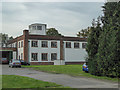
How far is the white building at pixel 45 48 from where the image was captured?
4738 cm

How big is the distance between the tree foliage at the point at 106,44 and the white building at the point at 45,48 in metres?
26.8

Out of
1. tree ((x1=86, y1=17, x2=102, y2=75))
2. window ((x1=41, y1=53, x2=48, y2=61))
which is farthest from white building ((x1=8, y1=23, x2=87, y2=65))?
tree ((x1=86, y1=17, x2=102, y2=75))

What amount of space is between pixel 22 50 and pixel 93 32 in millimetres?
30544

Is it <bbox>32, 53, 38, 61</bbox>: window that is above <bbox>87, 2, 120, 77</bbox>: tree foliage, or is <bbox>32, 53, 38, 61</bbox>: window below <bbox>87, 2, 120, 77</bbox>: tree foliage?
below

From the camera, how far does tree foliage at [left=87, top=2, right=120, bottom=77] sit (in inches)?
666

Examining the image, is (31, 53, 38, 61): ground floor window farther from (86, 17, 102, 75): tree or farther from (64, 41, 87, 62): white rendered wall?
(86, 17, 102, 75): tree

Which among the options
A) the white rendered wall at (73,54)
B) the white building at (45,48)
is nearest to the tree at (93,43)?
the white building at (45,48)

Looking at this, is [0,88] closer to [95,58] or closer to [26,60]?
Result: [95,58]

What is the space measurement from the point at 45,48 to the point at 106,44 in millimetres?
32346

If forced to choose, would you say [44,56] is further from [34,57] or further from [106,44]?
[106,44]

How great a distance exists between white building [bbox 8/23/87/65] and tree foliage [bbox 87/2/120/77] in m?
26.8

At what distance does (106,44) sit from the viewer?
705 inches

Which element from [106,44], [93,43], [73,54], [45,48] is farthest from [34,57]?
[106,44]

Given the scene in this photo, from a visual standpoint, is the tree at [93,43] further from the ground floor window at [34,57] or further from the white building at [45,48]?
the ground floor window at [34,57]
